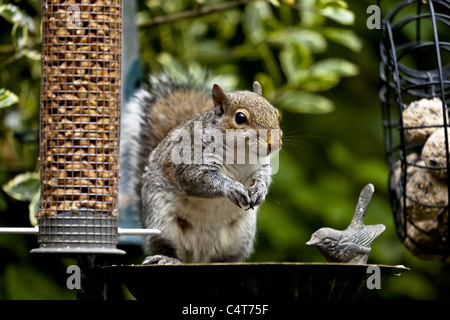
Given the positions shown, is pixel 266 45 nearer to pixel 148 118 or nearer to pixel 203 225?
pixel 148 118

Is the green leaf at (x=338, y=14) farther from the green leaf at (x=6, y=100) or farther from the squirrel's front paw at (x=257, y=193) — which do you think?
the green leaf at (x=6, y=100)

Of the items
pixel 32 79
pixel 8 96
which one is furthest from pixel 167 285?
pixel 32 79

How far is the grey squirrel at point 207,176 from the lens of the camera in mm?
1805

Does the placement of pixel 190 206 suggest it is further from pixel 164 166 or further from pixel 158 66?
pixel 158 66

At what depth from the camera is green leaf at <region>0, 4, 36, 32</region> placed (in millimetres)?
2193

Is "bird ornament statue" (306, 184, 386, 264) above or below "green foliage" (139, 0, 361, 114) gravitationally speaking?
below

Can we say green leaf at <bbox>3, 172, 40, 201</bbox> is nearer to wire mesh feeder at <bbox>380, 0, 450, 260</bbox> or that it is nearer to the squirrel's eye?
the squirrel's eye

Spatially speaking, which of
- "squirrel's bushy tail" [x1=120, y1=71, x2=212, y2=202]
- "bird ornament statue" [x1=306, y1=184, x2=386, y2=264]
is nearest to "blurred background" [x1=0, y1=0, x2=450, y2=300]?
"squirrel's bushy tail" [x1=120, y1=71, x2=212, y2=202]

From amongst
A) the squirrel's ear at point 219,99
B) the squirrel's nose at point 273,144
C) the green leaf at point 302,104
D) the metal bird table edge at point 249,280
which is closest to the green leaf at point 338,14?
the green leaf at point 302,104

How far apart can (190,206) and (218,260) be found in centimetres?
18

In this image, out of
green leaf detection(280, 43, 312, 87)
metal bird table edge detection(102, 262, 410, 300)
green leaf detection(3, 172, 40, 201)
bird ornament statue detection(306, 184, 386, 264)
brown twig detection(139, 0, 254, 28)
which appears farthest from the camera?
green leaf detection(280, 43, 312, 87)

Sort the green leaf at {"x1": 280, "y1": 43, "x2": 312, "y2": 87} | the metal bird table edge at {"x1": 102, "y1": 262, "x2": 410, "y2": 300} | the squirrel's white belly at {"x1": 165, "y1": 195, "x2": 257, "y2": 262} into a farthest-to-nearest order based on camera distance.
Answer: the green leaf at {"x1": 280, "y1": 43, "x2": 312, "y2": 87} < the squirrel's white belly at {"x1": 165, "y1": 195, "x2": 257, "y2": 262} < the metal bird table edge at {"x1": 102, "y1": 262, "x2": 410, "y2": 300}

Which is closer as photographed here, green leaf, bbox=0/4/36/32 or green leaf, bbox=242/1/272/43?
green leaf, bbox=0/4/36/32

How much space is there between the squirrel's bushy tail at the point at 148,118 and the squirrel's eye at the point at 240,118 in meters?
0.38
